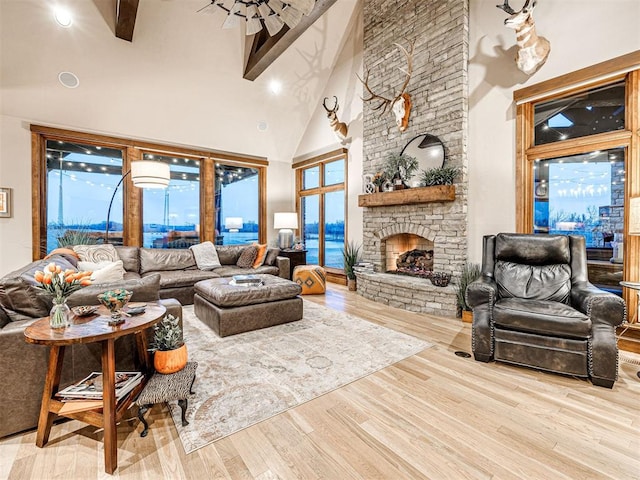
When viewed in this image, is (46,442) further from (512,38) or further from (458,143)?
(512,38)

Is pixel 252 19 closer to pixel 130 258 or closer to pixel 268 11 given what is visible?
pixel 268 11

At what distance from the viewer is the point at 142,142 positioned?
18.7 ft

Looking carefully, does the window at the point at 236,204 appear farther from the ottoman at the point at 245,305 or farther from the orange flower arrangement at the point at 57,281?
the orange flower arrangement at the point at 57,281

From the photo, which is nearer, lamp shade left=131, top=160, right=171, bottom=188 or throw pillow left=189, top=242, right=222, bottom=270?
lamp shade left=131, top=160, right=171, bottom=188

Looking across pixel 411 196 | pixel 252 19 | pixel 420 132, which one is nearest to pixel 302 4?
pixel 252 19

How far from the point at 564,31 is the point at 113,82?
6119mm

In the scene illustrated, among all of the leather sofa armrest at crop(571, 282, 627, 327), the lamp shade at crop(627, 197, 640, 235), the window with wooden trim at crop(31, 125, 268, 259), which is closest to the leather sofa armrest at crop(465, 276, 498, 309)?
the leather sofa armrest at crop(571, 282, 627, 327)

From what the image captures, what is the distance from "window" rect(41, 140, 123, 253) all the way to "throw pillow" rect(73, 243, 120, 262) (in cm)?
85

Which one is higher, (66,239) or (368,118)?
(368,118)

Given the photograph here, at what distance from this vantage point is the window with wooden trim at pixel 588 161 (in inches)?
117

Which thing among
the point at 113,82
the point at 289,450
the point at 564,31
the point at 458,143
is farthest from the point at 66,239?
the point at 564,31

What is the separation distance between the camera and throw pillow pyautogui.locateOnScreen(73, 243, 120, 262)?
420 centimetres

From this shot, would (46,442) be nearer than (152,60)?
Yes

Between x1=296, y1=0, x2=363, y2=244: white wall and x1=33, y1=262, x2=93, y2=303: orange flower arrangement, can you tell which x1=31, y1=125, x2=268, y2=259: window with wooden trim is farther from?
x1=33, y1=262, x2=93, y2=303: orange flower arrangement
